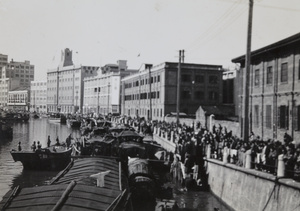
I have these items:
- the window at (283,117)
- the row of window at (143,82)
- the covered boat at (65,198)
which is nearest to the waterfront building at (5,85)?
the row of window at (143,82)

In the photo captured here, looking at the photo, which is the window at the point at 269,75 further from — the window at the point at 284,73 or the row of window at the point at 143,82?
the row of window at the point at 143,82

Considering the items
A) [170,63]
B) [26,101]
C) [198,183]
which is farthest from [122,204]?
[26,101]

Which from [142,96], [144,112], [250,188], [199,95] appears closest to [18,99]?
[142,96]

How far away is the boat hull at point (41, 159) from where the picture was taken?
3141 centimetres

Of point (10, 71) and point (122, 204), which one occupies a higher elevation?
point (10, 71)

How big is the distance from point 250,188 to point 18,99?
162 meters

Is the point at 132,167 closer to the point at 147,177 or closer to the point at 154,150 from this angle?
the point at 147,177

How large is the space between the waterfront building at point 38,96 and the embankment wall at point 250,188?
147040mm

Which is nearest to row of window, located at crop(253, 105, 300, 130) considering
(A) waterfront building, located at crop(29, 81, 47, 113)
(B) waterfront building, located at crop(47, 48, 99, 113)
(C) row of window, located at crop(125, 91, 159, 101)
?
(C) row of window, located at crop(125, 91, 159, 101)

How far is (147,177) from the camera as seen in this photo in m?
20.0

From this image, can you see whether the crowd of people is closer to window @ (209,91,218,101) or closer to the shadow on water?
the shadow on water

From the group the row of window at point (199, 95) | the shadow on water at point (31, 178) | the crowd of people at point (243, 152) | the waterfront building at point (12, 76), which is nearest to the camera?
the crowd of people at point (243, 152)

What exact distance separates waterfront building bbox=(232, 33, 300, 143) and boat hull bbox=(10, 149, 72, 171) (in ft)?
54.1

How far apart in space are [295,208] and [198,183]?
11015 mm
